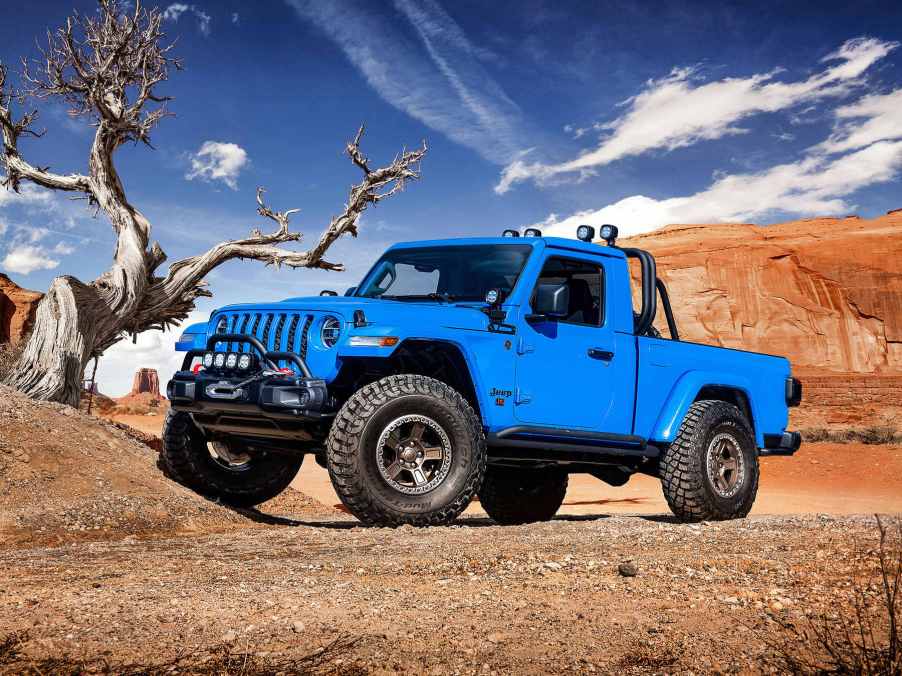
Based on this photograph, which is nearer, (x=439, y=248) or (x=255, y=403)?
(x=255, y=403)

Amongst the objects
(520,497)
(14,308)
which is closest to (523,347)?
(520,497)

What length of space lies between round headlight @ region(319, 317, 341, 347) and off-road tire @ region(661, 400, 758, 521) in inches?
140

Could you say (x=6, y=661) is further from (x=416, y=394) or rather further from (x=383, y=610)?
(x=416, y=394)

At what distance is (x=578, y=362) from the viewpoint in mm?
7246

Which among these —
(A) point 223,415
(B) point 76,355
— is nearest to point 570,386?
(A) point 223,415

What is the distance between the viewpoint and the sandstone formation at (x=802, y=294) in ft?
153

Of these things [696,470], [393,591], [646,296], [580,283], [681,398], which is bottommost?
[393,591]

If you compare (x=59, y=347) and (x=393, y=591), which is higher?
(x=59, y=347)

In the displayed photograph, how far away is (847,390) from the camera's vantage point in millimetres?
36312

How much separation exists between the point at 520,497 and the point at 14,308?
50.2 meters

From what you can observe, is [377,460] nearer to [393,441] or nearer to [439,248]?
[393,441]

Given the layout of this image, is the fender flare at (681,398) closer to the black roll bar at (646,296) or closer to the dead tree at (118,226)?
the black roll bar at (646,296)

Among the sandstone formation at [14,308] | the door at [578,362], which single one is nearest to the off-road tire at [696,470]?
the door at [578,362]

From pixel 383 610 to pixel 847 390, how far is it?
3681cm
